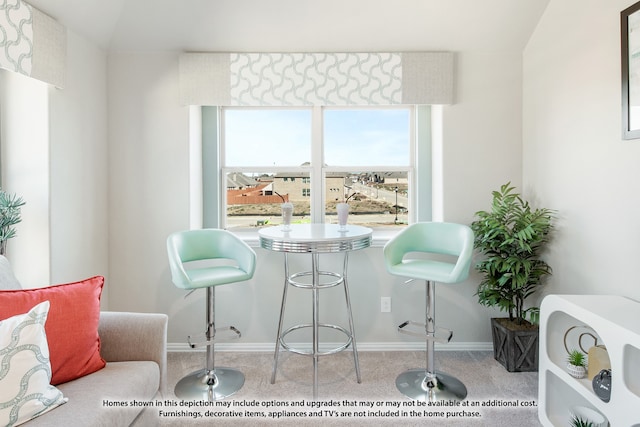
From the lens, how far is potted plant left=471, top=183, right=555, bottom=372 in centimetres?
247

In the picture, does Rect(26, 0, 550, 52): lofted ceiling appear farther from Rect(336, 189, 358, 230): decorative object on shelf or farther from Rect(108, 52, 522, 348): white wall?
Rect(336, 189, 358, 230): decorative object on shelf

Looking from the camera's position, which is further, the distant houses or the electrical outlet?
the distant houses

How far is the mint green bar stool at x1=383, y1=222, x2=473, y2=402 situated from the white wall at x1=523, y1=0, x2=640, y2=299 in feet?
2.09

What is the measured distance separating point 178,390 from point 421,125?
253 centimetres

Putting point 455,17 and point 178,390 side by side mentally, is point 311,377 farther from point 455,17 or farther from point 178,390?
point 455,17

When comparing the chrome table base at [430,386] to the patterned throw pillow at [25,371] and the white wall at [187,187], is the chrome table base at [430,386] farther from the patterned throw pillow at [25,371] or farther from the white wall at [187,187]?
the patterned throw pillow at [25,371]

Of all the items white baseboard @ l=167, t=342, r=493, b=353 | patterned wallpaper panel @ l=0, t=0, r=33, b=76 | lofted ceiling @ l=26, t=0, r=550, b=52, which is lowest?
white baseboard @ l=167, t=342, r=493, b=353

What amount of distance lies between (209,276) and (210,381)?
667mm

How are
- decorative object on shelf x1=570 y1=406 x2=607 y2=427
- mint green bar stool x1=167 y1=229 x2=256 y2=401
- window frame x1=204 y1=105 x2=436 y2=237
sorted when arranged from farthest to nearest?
1. window frame x1=204 y1=105 x2=436 y2=237
2. mint green bar stool x1=167 y1=229 x2=256 y2=401
3. decorative object on shelf x1=570 y1=406 x2=607 y2=427

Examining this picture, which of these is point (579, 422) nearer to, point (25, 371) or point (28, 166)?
point (25, 371)

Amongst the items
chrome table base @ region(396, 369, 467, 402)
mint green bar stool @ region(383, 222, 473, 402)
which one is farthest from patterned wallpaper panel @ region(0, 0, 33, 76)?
chrome table base @ region(396, 369, 467, 402)

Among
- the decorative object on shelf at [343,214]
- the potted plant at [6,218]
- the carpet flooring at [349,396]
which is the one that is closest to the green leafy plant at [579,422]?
the carpet flooring at [349,396]

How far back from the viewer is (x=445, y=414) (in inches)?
83.0

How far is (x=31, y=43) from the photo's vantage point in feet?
6.88
